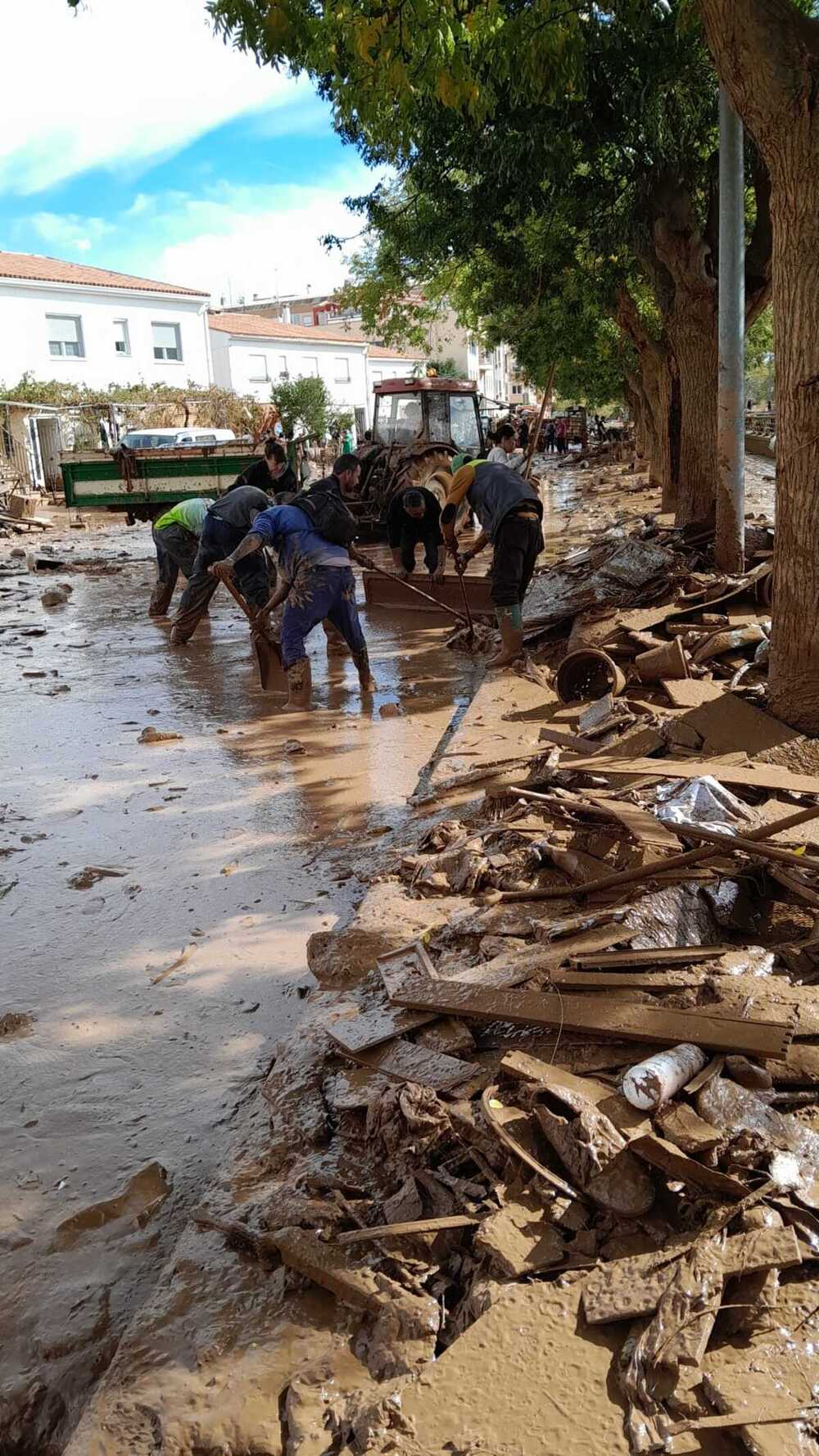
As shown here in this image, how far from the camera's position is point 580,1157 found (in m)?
2.55

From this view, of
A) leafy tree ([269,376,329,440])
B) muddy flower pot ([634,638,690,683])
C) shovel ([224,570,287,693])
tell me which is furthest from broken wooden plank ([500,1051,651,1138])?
leafy tree ([269,376,329,440])

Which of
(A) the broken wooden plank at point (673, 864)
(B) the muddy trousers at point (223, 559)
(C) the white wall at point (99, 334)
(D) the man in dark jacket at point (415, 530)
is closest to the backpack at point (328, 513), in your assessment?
(B) the muddy trousers at point (223, 559)

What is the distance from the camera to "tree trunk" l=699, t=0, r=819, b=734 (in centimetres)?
508

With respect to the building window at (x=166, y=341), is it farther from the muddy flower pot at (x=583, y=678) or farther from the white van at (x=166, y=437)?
the muddy flower pot at (x=583, y=678)

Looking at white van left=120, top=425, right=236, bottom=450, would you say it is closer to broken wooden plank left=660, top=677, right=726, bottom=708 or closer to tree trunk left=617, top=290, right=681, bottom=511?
tree trunk left=617, top=290, right=681, bottom=511

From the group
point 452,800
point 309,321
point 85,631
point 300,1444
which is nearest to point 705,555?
point 452,800

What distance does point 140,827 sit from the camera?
20.0ft

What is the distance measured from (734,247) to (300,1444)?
30.4 ft

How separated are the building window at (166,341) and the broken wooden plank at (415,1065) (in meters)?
38.7

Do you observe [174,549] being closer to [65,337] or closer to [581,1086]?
[581,1086]

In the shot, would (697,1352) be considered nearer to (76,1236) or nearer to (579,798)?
(76,1236)

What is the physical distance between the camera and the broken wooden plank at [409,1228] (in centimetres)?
252

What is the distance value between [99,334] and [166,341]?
10.4ft

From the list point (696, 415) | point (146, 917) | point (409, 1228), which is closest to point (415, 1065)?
point (409, 1228)
